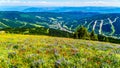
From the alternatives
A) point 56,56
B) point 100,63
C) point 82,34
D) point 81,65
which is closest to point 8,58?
point 56,56

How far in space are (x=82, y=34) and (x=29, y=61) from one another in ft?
338

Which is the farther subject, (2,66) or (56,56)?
(56,56)

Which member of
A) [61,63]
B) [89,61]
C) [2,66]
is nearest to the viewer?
[2,66]

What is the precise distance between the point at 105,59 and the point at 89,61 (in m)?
1.25

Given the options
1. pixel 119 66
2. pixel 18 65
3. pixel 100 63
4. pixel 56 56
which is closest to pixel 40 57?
pixel 56 56

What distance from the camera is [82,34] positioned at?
11412 cm

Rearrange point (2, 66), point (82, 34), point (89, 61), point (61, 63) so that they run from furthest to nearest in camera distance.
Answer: point (82, 34), point (89, 61), point (61, 63), point (2, 66)

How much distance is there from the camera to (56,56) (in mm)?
13305

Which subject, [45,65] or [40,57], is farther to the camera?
[40,57]

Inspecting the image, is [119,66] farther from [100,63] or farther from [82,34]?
[82,34]

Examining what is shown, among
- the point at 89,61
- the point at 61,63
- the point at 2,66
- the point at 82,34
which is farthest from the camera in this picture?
the point at 82,34

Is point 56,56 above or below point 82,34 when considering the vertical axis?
above

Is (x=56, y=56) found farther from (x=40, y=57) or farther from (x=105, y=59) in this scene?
(x=105, y=59)

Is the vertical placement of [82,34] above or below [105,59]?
below
